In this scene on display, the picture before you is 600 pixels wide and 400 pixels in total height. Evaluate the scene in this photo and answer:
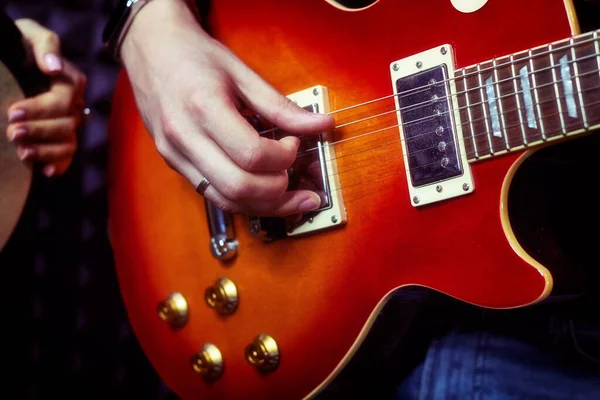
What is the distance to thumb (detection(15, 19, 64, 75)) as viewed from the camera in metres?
0.92

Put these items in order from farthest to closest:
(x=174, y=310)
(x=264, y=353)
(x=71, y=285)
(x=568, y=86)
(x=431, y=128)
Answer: (x=71, y=285) → (x=174, y=310) → (x=264, y=353) → (x=431, y=128) → (x=568, y=86)

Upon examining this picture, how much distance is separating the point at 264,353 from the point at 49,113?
1.77ft

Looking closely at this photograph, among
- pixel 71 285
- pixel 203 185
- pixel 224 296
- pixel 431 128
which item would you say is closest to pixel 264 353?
pixel 224 296

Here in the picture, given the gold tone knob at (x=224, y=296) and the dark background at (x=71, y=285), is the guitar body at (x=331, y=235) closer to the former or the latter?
the gold tone knob at (x=224, y=296)

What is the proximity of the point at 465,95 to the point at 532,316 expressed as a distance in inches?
12.5

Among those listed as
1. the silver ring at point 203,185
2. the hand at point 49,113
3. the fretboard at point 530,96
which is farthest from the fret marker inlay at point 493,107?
the hand at point 49,113

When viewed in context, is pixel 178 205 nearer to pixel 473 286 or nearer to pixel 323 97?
pixel 323 97

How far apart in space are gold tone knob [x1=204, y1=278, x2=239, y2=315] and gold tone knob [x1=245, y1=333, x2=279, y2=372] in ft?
0.21

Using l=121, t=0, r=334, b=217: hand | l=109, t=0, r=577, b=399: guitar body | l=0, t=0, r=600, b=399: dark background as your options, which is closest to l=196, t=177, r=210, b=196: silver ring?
l=121, t=0, r=334, b=217: hand

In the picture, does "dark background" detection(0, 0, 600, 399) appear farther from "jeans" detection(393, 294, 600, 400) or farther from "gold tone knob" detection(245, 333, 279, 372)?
"jeans" detection(393, 294, 600, 400)

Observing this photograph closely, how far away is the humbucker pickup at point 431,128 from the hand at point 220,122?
0.10 meters

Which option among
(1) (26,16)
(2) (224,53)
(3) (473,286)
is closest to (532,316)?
(3) (473,286)

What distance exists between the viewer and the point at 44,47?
0.94m

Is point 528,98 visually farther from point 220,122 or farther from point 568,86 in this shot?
point 220,122
